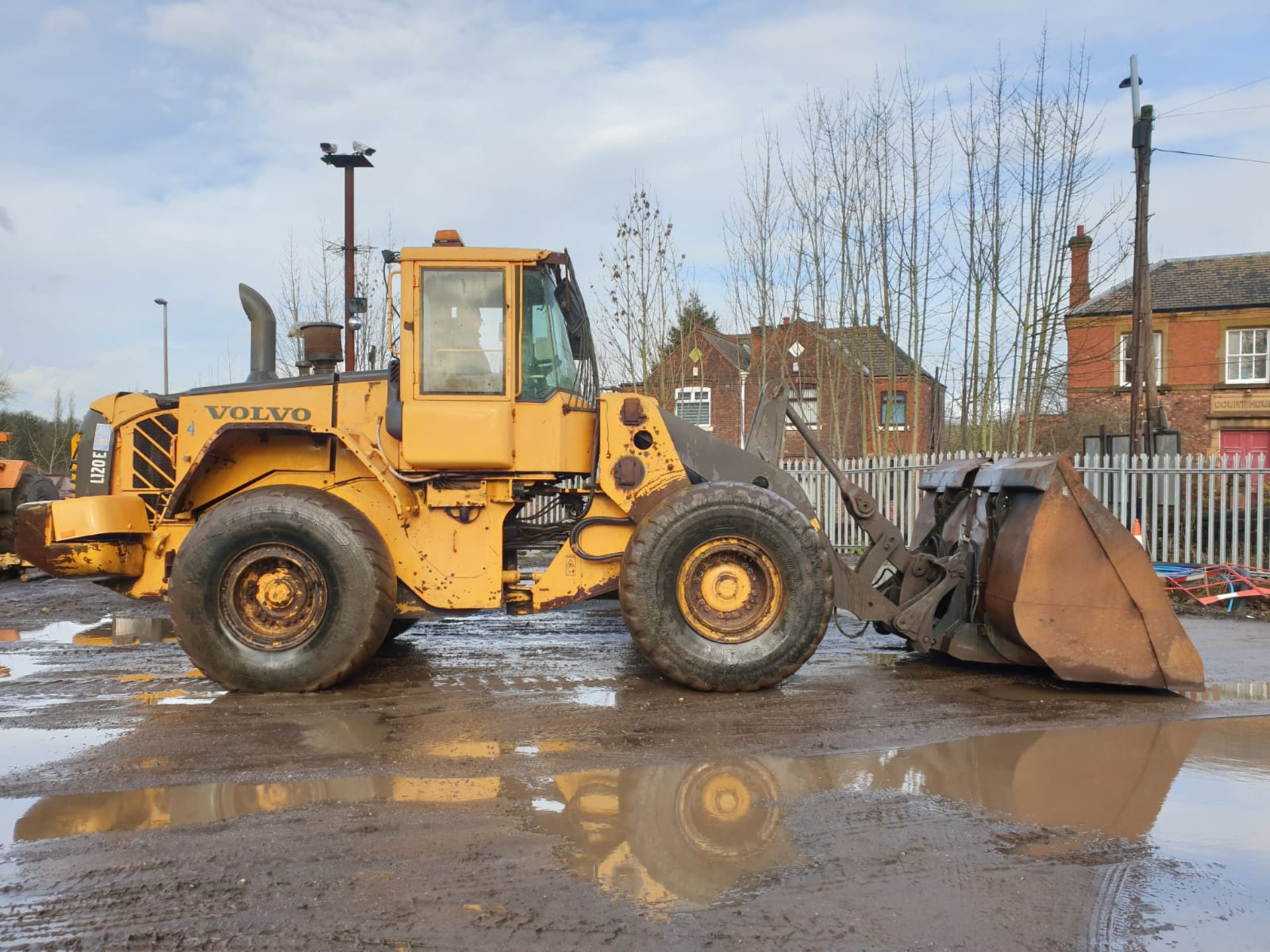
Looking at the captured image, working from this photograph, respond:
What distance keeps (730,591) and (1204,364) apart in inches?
1144

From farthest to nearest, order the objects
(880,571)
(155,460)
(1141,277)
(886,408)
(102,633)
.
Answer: (886,408) < (1141,277) < (102,633) < (880,571) < (155,460)

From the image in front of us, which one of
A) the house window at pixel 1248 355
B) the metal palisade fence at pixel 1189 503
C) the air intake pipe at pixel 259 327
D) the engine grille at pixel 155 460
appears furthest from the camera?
the house window at pixel 1248 355

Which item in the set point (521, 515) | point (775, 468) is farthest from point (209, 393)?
point (775, 468)

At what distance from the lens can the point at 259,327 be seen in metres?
6.91

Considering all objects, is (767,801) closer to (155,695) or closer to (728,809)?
(728,809)

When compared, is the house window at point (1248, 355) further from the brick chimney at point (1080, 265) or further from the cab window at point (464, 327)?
the cab window at point (464, 327)

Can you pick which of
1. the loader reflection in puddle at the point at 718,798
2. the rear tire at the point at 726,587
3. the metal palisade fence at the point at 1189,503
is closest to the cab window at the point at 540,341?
the rear tire at the point at 726,587

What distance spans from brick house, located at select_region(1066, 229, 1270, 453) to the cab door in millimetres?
25867

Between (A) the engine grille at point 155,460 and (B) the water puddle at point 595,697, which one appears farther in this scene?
(A) the engine grille at point 155,460

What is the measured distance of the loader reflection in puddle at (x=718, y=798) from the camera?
3.37m

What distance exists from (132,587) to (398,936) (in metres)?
4.21

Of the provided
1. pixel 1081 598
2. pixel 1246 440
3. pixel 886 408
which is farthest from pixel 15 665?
pixel 1246 440

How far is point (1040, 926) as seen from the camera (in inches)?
114

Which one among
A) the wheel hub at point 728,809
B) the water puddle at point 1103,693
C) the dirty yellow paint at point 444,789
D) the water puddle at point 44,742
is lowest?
the water puddle at point 1103,693
